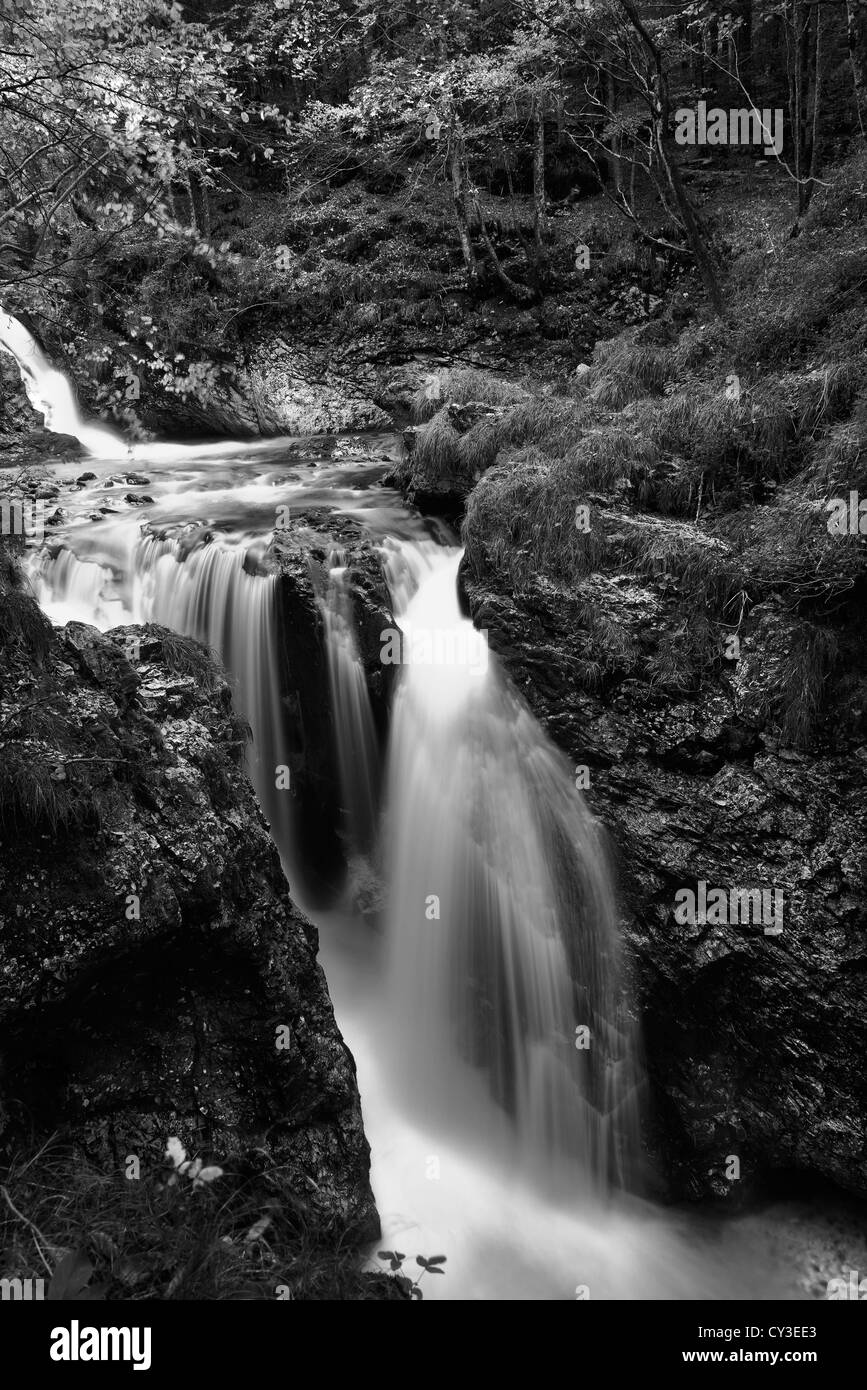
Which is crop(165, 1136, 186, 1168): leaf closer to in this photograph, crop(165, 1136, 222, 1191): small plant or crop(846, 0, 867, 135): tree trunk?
crop(165, 1136, 222, 1191): small plant

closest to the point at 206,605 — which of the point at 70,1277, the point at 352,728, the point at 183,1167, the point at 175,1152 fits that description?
the point at 352,728

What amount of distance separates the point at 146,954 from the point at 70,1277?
1.40 meters

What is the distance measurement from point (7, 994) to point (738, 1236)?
15.7ft

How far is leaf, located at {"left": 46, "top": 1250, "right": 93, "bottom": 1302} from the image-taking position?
2737 millimetres

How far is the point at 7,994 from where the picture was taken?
11.2ft

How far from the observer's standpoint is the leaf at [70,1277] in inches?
108

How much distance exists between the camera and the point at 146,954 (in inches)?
154

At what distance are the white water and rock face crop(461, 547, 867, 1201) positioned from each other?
0.31 meters

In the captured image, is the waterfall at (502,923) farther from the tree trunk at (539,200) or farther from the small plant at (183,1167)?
the tree trunk at (539,200)

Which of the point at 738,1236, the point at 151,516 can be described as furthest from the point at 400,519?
the point at 738,1236

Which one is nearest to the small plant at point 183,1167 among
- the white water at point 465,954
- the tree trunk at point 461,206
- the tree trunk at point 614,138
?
the white water at point 465,954

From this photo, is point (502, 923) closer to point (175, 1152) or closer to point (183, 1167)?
point (183, 1167)

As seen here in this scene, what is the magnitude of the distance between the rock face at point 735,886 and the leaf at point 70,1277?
367cm
